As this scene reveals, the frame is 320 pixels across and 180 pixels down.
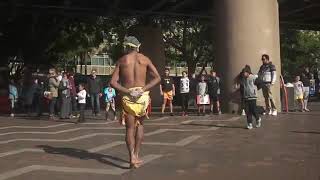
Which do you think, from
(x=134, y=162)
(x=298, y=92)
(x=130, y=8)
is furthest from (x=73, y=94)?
(x=130, y=8)

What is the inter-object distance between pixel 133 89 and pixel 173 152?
2.13 metres

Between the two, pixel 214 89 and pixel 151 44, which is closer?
pixel 214 89

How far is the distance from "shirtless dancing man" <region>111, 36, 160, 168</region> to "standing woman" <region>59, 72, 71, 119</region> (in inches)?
418

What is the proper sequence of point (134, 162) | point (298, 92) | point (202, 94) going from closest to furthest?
1. point (134, 162)
2. point (202, 94)
3. point (298, 92)

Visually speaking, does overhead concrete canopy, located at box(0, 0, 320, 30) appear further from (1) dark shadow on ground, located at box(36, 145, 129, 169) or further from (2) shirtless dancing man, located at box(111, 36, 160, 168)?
(2) shirtless dancing man, located at box(111, 36, 160, 168)

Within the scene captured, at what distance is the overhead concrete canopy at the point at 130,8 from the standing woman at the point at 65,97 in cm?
1068

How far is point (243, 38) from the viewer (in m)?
19.2

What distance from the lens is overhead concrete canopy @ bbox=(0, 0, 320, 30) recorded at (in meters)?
29.9

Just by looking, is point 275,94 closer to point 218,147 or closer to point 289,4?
point 218,147

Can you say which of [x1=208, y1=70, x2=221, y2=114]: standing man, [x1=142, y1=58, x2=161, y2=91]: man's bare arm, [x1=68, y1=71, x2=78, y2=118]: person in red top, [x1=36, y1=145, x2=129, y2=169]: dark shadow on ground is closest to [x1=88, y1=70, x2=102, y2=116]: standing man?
[x1=68, y1=71, x2=78, y2=118]: person in red top

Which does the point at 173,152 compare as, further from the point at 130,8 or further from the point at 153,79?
the point at 130,8

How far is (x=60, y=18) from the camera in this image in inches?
1428

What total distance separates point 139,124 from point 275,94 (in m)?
11.5

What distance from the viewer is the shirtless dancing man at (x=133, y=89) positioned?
8375 mm
